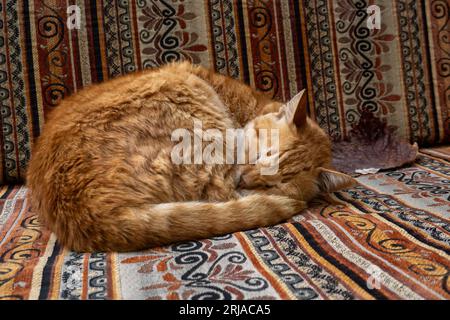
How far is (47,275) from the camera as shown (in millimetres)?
1228

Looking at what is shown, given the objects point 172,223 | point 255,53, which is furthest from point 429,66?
point 172,223

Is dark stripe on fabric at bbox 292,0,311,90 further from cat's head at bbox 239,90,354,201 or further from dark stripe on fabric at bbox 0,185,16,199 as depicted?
dark stripe on fabric at bbox 0,185,16,199

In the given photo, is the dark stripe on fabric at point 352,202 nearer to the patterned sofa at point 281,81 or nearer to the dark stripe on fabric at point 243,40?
the patterned sofa at point 281,81

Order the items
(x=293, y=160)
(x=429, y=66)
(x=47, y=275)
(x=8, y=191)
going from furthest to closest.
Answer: (x=429, y=66), (x=8, y=191), (x=293, y=160), (x=47, y=275)

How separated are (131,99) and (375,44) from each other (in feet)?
4.84

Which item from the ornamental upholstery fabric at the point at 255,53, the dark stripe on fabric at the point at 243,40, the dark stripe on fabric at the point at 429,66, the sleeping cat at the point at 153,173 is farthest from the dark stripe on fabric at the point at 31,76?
the dark stripe on fabric at the point at 429,66

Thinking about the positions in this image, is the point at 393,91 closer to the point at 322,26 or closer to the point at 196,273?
the point at 322,26

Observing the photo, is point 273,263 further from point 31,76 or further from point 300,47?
point 31,76

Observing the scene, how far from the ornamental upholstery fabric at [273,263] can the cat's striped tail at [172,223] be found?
3 cm

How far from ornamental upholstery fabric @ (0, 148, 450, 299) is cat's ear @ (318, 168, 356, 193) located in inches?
4.9

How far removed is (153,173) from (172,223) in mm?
207
